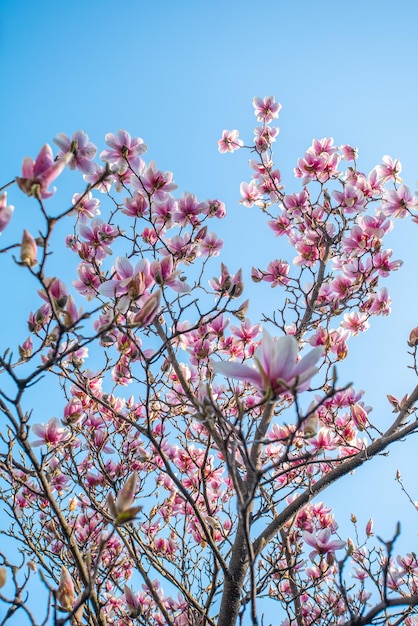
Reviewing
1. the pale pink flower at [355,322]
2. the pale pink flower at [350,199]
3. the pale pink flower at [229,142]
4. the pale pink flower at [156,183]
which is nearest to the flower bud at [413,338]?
the pale pink flower at [355,322]

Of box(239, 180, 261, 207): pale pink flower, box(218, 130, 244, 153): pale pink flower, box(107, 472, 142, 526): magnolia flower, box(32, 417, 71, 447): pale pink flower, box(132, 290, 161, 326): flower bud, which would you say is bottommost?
box(107, 472, 142, 526): magnolia flower

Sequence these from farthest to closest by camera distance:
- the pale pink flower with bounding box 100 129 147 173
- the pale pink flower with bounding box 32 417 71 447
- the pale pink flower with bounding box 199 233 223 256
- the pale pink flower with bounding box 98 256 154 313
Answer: the pale pink flower with bounding box 199 233 223 256 → the pale pink flower with bounding box 100 129 147 173 → the pale pink flower with bounding box 32 417 71 447 → the pale pink flower with bounding box 98 256 154 313

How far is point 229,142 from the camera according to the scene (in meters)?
4.26

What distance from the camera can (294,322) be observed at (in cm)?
349

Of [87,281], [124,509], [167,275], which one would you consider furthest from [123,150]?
[124,509]

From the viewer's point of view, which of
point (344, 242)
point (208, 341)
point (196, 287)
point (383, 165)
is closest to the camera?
point (196, 287)

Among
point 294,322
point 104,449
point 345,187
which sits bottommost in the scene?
point 104,449

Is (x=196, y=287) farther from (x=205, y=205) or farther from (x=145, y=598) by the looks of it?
(x=145, y=598)

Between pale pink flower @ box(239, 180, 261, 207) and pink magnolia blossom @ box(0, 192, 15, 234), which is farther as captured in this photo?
pale pink flower @ box(239, 180, 261, 207)

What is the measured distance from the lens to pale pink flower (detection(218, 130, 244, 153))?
4.23m

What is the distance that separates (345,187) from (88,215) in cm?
195

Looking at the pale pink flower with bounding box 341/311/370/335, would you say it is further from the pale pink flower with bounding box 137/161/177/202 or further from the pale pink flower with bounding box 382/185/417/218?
the pale pink flower with bounding box 137/161/177/202

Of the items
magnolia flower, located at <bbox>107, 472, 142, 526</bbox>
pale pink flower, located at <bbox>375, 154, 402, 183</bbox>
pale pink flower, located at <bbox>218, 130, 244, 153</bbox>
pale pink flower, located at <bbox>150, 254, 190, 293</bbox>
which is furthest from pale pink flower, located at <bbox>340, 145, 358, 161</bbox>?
magnolia flower, located at <bbox>107, 472, 142, 526</bbox>

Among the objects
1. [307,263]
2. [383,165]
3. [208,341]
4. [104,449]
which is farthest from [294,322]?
[104,449]
